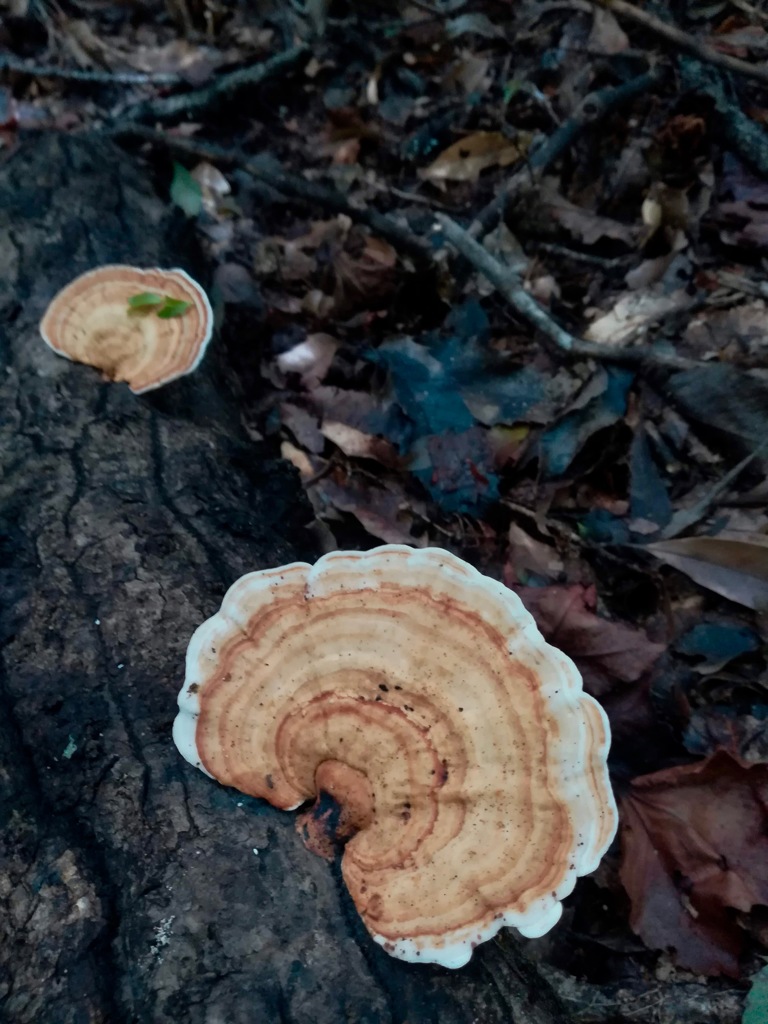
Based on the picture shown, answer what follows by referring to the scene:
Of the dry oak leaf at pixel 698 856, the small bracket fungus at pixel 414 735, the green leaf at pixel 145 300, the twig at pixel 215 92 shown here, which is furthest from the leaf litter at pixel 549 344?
the green leaf at pixel 145 300

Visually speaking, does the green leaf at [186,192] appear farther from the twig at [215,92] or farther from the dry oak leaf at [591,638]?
the dry oak leaf at [591,638]

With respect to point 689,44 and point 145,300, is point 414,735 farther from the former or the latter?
point 689,44

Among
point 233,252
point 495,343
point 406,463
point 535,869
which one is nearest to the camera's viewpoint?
point 535,869

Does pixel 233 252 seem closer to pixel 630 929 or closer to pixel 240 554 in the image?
pixel 240 554

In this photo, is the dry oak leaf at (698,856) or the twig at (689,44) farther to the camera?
the twig at (689,44)

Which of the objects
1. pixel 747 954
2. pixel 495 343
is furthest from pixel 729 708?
pixel 495 343

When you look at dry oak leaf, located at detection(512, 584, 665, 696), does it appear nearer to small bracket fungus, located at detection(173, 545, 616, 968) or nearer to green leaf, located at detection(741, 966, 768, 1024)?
small bracket fungus, located at detection(173, 545, 616, 968)

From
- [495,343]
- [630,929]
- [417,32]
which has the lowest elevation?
[630,929]

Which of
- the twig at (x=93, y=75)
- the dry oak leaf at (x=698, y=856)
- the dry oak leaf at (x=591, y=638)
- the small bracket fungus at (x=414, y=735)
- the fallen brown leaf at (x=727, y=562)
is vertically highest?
the twig at (x=93, y=75)
